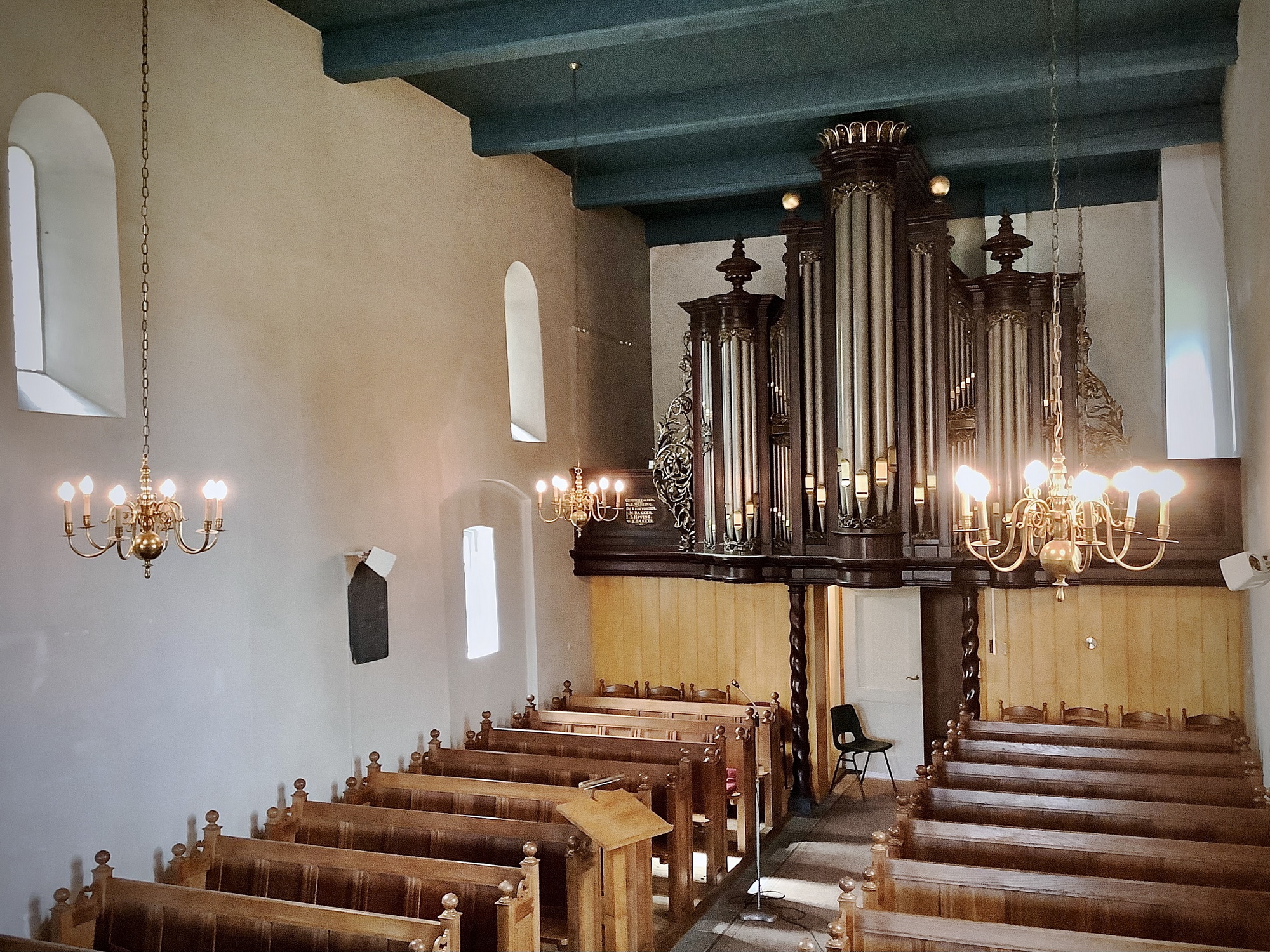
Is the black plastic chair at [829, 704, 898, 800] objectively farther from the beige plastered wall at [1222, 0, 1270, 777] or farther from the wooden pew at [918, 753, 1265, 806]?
the beige plastered wall at [1222, 0, 1270, 777]

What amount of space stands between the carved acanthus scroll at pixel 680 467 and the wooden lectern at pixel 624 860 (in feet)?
14.2

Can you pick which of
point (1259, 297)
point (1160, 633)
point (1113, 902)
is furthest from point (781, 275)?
point (1113, 902)

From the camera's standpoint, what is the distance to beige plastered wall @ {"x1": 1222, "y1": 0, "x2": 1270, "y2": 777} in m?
6.80

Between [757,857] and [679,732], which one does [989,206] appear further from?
[757,857]

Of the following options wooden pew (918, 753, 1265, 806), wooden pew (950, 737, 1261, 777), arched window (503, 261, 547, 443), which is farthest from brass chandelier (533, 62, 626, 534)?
wooden pew (950, 737, 1261, 777)

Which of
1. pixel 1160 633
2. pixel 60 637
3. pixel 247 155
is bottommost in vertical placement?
pixel 1160 633

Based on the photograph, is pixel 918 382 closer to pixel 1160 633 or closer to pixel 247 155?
pixel 1160 633

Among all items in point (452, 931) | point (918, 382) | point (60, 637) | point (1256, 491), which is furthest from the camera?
point (918, 382)

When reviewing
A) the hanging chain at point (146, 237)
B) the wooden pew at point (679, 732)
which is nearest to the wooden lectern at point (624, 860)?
the wooden pew at point (679, 732)

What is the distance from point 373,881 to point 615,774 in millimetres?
2353

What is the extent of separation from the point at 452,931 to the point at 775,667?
6874 millimetres

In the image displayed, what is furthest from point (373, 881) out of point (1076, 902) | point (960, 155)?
point (960, 155)

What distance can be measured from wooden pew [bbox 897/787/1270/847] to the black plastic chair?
12.3 ft

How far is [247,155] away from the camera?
7.25 metres
